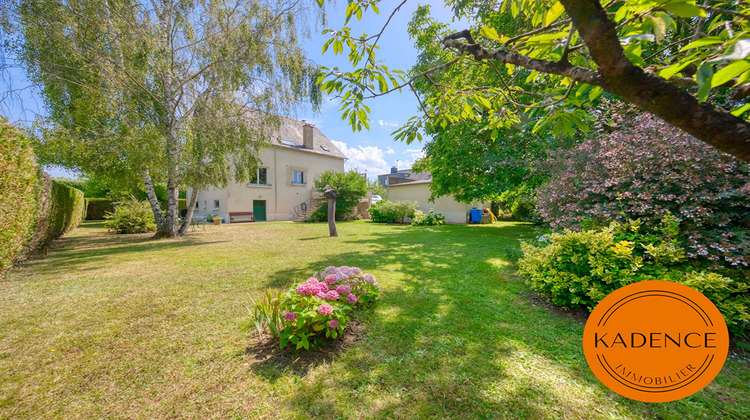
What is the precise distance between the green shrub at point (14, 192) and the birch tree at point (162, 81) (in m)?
2.77

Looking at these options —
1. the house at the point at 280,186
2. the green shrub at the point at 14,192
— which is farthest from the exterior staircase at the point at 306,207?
the green shrub at the point at 14,192

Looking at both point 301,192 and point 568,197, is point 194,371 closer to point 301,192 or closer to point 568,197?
point 568,197

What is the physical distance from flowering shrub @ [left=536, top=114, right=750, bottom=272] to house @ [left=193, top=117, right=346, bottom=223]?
55.0ft

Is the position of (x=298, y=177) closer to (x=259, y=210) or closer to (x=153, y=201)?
(x=259, y=210)

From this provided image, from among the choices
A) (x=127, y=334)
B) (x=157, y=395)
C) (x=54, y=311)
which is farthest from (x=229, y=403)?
(x=54, y=311)

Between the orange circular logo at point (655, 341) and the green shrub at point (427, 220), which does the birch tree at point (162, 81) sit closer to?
the green shrub at point (427, 220)

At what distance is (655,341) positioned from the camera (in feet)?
3.79

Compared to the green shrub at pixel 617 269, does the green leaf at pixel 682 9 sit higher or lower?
higher

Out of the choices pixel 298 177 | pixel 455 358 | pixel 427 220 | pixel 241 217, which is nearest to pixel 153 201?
pixel 241 217

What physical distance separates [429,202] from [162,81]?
15.6 meters

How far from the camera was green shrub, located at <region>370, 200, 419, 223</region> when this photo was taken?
17750 mm

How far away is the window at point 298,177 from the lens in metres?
21.1

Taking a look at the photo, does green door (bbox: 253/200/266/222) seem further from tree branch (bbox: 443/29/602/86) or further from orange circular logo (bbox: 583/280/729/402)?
orange circular logo (bbox: 583/280/729/402)

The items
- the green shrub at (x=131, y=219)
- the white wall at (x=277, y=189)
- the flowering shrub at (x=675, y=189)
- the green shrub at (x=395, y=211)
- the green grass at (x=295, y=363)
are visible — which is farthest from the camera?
the white wall at (x=277, y=189)
